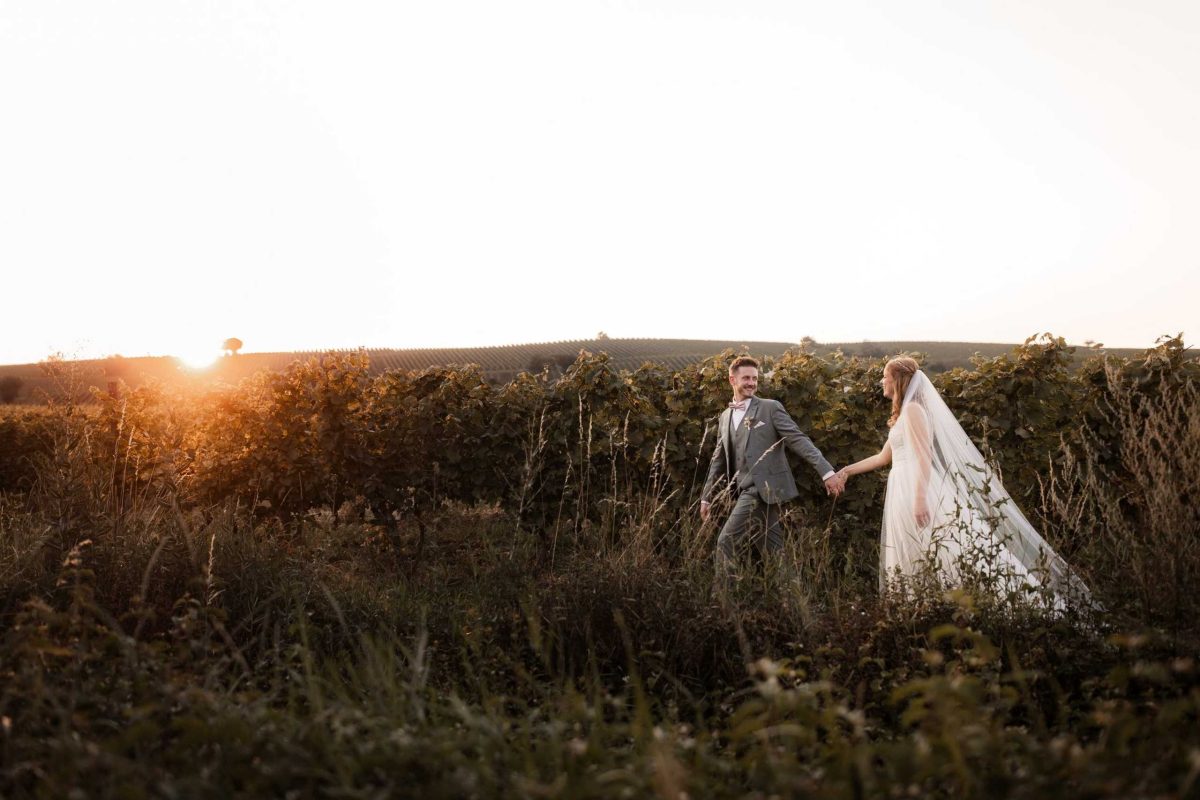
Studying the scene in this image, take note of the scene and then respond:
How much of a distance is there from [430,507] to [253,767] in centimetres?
611

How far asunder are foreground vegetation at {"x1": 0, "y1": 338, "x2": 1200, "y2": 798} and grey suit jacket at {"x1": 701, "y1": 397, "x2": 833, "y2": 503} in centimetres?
67

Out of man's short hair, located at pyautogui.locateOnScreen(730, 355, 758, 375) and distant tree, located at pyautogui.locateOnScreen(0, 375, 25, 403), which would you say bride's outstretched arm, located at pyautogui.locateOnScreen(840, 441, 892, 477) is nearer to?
man's short hair, located at pyautogui.locateOnScreen(730, 355, 758, 375)

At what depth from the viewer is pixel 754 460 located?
22.9ft

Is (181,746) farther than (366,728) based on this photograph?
No

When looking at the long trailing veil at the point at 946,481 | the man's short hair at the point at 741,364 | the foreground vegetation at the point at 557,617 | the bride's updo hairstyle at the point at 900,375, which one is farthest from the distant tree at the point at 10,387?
the long trailing veil at the point at 946,481

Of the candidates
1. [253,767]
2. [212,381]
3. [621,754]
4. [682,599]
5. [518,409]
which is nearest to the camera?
[253,767]

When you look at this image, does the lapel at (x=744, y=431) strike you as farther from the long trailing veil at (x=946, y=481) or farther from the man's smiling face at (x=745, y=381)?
the long trailing veil at (x=946, y=481)

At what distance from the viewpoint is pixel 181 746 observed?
8.15ft

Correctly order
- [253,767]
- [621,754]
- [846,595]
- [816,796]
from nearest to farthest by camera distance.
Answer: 1. [816,796]
2. [253,767]
3. [621,754]
4. [846,595]

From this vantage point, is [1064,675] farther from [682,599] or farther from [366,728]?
[366,728]

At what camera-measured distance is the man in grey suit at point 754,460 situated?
6855mm

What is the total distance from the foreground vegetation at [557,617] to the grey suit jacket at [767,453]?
0.67 meters

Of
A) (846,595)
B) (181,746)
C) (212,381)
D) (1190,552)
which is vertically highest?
(212,381)

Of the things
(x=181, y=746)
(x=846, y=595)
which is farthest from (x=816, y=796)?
(x=846, y=595)
